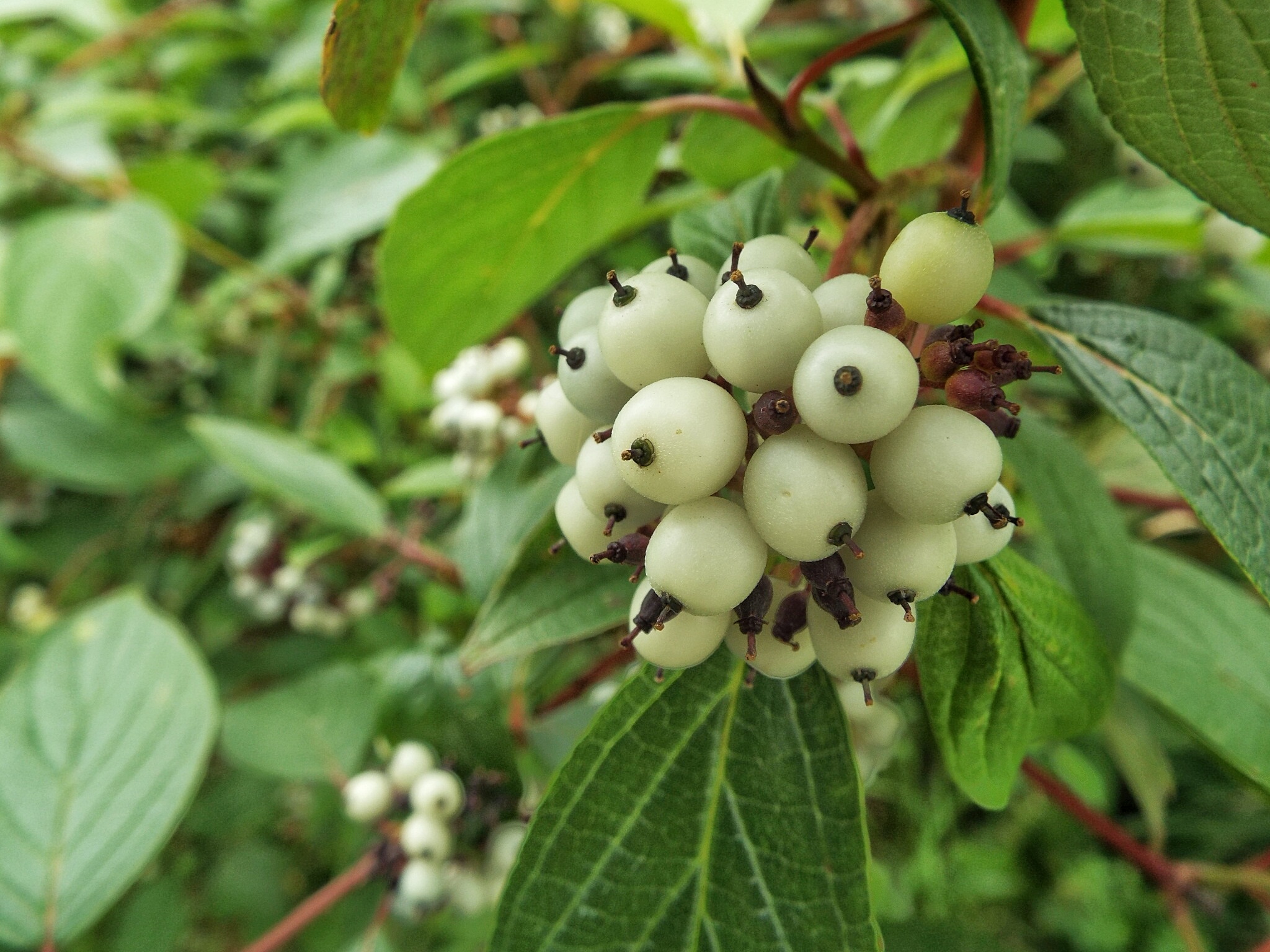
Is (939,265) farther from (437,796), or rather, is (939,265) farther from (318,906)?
(318,906)

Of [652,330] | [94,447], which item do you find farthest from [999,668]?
[94,447]

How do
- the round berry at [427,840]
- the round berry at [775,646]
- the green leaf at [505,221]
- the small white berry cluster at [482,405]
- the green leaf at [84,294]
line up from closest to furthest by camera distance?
the round berry at [775,646] < the green leaf at [505,221] < the round berry at [427,840] < the small white berry cluster at [482,405] < the green leaf at [84,294]

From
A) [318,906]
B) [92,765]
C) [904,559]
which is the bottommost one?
[318,906]

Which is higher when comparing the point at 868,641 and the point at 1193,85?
the point at 1193,85

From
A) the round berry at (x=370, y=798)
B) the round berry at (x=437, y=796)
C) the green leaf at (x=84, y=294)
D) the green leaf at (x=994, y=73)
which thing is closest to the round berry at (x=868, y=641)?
the green leaf at (x=994, y=73)

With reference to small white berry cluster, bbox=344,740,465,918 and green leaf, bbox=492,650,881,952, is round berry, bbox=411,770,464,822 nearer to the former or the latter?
small white berry cluster, bbox=344,740,465,918

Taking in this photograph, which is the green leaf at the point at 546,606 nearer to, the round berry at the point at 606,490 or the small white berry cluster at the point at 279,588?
the round berry at the point at 606,490

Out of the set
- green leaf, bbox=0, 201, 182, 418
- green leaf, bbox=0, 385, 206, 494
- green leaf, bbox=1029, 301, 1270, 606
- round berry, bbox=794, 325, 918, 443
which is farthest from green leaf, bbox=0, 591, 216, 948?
green leaf, bbox=1029, 301, 1270, 606
